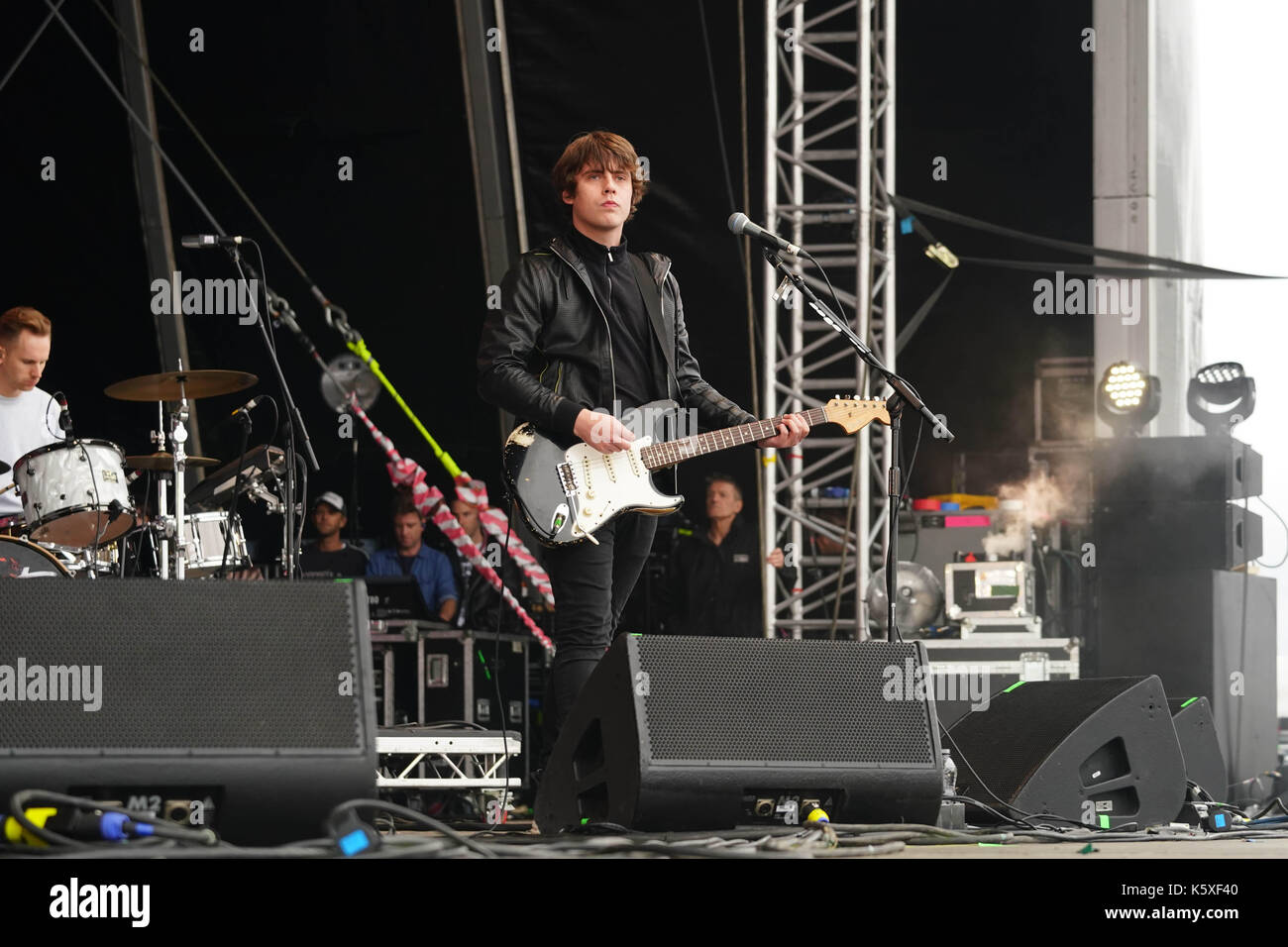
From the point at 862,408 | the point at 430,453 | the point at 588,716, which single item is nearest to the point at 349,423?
the point at 430,453

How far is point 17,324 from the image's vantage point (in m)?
5.57

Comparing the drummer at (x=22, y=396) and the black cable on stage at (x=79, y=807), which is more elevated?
the drummer at (x=22, y=396)

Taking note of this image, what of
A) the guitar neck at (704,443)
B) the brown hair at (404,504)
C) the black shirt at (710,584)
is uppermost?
the guitar neck at (704,443)

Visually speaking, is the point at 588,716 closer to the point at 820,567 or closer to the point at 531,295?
the point at 531,295

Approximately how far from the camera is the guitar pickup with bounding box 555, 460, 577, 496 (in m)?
3.74

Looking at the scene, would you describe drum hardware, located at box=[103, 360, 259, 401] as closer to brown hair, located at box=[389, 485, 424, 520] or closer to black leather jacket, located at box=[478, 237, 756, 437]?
black leather jacket, located at box=[478, 237, 756, 437]

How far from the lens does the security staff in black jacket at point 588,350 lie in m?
3.68

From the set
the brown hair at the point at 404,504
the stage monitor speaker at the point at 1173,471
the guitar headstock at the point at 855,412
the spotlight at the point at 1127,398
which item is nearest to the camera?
the guitar headstock at the point at 855,412

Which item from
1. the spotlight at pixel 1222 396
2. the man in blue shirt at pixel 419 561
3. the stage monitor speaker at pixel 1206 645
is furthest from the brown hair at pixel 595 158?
the man in blue shirt at pixel 419 561

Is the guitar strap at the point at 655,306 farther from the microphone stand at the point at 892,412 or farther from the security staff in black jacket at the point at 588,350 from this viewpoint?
the microphone stand at the point at 892,412

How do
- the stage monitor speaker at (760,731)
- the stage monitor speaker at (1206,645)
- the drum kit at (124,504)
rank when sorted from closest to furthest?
1. the stage monitor speaker at (760,731)
2. the drum kit at (124,504)
3. the stage monitor speaker at (1206,645)

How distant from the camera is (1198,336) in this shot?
8.84 metres

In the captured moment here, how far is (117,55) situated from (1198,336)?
6889mm

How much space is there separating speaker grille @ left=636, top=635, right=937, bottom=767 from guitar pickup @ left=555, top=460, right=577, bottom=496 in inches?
31.2
